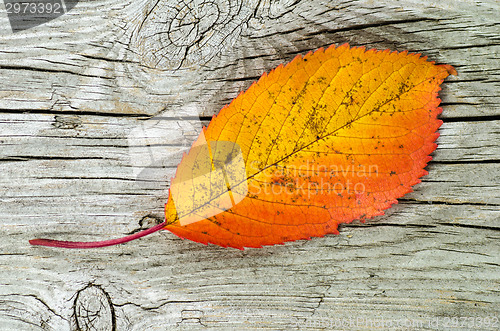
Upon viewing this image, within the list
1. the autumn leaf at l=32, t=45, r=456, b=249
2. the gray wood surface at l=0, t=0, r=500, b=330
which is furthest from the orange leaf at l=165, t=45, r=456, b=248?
the gray wood surface at l=0, t=0, r=500, b=330

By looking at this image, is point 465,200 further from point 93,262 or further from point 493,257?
point 93,262

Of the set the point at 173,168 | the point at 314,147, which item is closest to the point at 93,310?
the point at 173,168

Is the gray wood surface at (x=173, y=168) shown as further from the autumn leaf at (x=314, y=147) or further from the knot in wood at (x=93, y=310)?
the autumn leaf at (x=314, y=147)

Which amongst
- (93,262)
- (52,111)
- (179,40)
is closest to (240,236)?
(93,262)

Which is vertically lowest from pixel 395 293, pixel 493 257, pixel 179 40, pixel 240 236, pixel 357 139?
pixel 395 293

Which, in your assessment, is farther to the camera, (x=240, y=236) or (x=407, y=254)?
(x=407, y=254)

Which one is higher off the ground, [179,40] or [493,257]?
[179,40]

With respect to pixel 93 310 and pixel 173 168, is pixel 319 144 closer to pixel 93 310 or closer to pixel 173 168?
pixel 173 168

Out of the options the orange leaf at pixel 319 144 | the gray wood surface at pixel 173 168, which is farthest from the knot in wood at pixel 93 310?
the orange leaf at pixel 319 144
